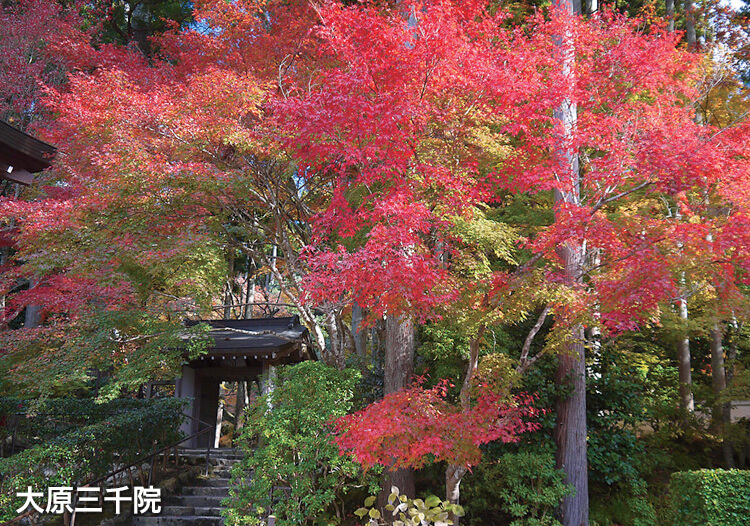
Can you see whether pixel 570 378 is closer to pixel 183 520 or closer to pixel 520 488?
pixel 520 488

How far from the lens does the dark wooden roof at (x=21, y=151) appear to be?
4.91 metres

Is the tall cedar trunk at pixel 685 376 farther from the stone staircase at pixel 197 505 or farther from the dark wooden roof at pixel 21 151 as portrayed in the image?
the dark wooden roof at pixel 21 151

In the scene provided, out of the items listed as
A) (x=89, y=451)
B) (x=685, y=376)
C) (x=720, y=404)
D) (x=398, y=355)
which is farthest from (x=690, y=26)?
(x=89, y=451)

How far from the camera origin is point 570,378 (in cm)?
849

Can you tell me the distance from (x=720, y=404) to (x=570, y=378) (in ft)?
12.3

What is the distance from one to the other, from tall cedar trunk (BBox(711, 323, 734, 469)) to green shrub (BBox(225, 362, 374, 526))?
22.6 feet

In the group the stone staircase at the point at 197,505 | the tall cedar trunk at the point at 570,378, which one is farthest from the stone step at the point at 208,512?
the tall cedar trunk at the point at 570,378

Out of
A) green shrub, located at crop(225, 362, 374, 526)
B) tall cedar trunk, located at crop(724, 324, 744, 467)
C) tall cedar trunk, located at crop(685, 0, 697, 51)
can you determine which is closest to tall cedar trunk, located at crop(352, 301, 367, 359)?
green shrub, located at crop(225, 362, 374, 526)

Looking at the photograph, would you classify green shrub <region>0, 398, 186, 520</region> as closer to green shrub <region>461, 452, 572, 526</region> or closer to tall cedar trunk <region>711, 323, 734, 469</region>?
green shrub <region>461, 452, 572, 526</region>

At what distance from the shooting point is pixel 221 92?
30.6 feet

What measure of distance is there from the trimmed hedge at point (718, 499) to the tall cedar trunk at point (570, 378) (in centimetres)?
145

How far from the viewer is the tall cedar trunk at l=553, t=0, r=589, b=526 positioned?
7.46 m

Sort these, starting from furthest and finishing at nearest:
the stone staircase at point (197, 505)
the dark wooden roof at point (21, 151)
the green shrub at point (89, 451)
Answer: the stone staircase at point (197, 505)
the green shrub at point (89, 451)
the dark wooden roof at point (21, 151)

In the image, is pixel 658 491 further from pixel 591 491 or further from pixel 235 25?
pixel 235 25
